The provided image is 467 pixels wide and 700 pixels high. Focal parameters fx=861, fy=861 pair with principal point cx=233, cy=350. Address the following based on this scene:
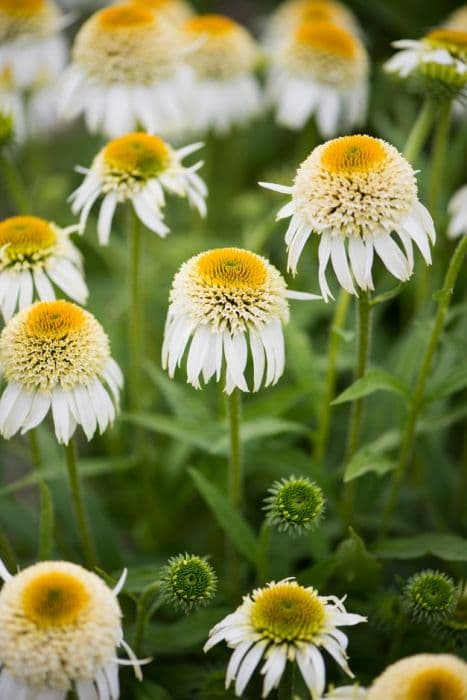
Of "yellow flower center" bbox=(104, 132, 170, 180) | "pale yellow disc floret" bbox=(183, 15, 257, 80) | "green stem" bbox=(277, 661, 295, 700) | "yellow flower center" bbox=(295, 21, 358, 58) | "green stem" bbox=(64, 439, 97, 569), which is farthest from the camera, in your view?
"pale yellow disc floret" bbox=(183, 15, 257, 80)

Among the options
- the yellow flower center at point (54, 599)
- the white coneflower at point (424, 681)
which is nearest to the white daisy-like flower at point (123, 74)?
the yellow flower center at point (54, 599)

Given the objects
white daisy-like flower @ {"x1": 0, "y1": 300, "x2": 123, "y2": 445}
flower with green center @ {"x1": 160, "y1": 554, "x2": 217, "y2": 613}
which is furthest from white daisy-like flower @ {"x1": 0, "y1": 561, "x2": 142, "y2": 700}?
white daisy-like flower @ {"x1": 0, "y1": 300, "x2": 123, "y2": 445}

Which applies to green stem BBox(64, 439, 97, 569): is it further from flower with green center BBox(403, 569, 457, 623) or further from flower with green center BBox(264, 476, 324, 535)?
flower with green center BBox(403, 569, 457, 623)

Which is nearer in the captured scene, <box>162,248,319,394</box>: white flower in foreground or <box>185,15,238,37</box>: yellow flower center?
<box>162,248,319,394</box>: white flower in foreground

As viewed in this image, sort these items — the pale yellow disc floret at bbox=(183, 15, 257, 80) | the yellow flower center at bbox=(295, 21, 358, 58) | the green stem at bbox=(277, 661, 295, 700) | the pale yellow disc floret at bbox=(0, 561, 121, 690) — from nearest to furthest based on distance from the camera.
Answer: the pale yellow disc floret at bbox=(0, 561, 121, 690) < the green stem at bbox=(277, 661, 295, 700) < the yellow flower center at bbox=(295, 21, 358, 58) < the pale yellow disc floret at bbox=(183, 15, 257, 80)

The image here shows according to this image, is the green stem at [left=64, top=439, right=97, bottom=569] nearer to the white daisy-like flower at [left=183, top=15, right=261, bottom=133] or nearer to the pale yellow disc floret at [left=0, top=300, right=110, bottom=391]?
the pale yellow disc floret at [left=0, top=300, right=110, bottom=391]

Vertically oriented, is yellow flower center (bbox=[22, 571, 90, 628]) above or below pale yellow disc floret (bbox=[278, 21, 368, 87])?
below

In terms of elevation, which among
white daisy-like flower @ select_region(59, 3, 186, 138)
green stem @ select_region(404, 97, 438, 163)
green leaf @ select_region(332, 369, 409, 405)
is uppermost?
white daisy-like flower @ select_region(59, 3, 186, 138)

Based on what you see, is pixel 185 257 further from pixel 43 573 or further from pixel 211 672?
pixel 43 573
